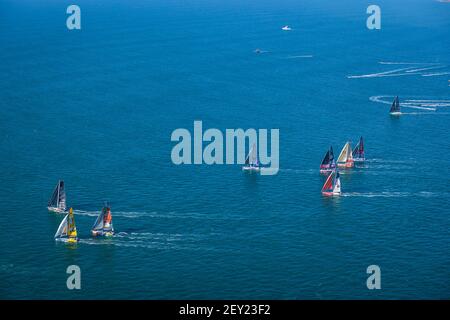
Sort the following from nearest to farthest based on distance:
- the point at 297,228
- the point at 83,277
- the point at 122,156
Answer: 1. the point at 83,277
2. the point at 297,228
3. the point at 122,156

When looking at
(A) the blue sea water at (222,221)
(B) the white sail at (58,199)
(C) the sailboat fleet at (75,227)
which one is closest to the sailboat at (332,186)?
(A) the blue sea water at (222,221)

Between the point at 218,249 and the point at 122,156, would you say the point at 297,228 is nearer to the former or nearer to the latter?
the point at 218,249

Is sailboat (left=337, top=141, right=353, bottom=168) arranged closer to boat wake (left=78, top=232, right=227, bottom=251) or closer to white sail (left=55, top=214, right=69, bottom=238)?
boat wake (left=78, top=232, right=227, bottom=251)

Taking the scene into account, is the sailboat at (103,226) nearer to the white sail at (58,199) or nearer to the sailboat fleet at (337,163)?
the white sail at (58,199)

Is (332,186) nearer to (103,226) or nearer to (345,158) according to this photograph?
(345,158)

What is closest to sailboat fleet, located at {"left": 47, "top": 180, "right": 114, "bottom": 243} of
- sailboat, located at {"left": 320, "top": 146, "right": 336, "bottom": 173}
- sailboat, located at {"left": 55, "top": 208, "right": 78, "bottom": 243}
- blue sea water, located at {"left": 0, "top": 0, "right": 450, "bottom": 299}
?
sailboat, located at {"left": 55, "top": 208, "right": 78, "bottom": 243}
